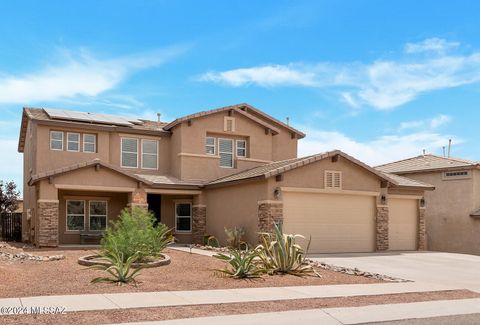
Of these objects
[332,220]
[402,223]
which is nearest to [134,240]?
[332,220]

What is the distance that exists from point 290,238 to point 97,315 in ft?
25.4

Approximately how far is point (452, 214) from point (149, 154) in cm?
1621

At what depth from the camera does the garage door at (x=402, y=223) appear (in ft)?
85.9

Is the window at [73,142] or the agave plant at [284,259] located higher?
the window at [73,142]

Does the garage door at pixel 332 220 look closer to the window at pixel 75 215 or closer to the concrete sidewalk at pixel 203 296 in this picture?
the concrete sidewalk at pixel 203 296

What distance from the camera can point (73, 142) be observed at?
90.8ft

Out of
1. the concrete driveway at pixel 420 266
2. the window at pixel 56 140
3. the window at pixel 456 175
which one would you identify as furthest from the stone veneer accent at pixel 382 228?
the window at pixel 56 140

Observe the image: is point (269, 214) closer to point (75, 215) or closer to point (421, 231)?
point (421, 231)

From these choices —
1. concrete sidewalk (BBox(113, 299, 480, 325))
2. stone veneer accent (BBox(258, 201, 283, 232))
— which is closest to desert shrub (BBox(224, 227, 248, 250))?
stone veneer accent (BBox(258, 201, 283, 232))

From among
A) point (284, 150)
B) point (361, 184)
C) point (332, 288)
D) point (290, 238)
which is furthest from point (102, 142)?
point (332, 288)

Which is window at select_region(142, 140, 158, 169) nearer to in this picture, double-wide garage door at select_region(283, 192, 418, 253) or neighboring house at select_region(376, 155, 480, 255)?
double-wide garage door at select_region(283, 192, 418, 253)

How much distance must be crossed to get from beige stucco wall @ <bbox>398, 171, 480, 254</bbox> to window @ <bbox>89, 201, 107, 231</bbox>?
676 inches

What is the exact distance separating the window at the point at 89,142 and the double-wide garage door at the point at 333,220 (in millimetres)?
10795

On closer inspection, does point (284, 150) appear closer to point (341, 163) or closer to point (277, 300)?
point (341, 163)
